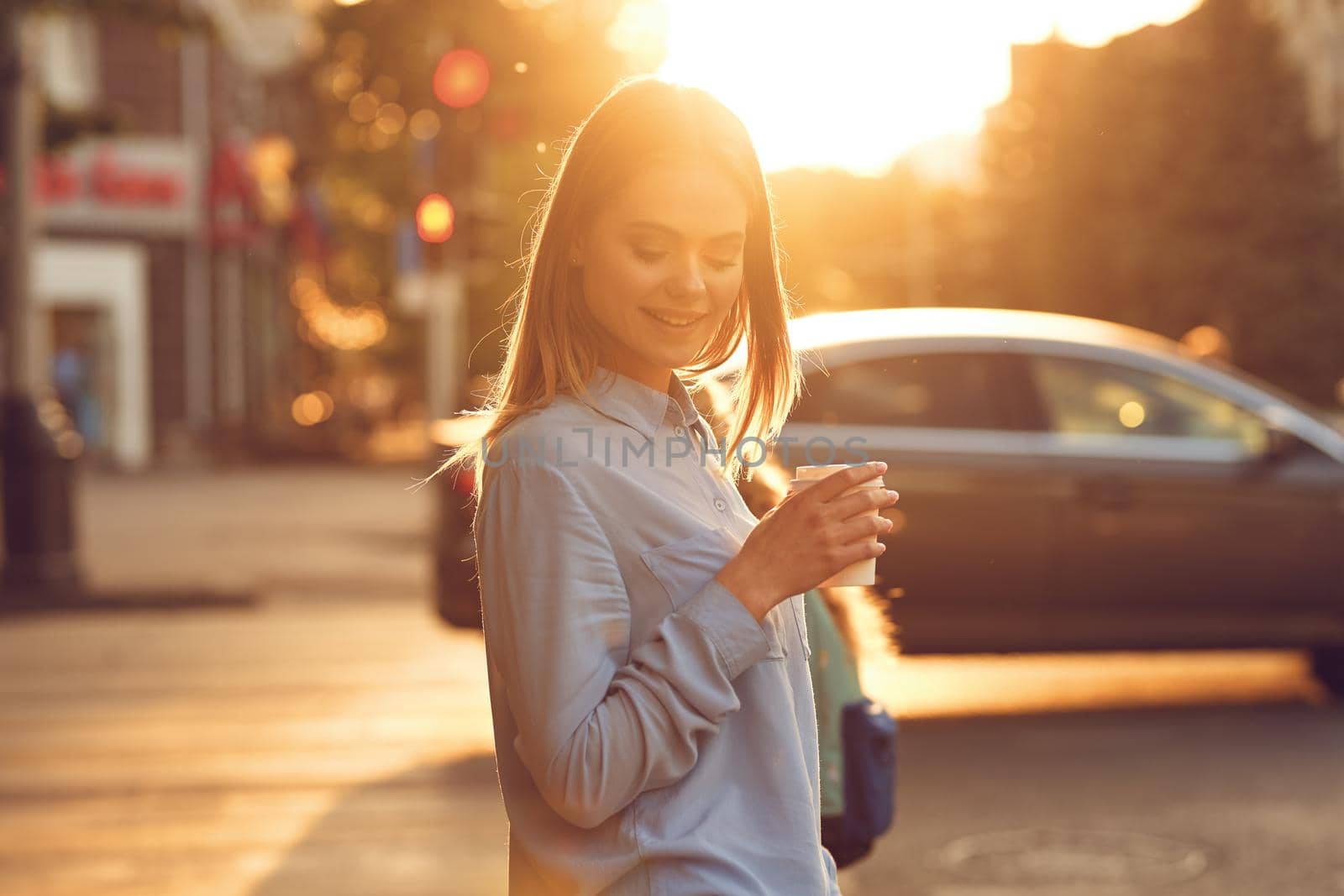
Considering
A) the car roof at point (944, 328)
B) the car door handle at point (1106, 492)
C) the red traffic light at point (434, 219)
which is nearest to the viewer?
the car roof at point (944, 328)

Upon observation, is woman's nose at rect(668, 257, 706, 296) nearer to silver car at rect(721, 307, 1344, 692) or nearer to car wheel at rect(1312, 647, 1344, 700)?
silver car at rect(721, 307, 1344, 692)

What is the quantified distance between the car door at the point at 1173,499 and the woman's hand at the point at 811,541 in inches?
224

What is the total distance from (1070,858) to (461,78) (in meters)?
5.74

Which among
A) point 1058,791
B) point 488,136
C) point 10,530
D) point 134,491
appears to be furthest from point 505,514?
point 134,491

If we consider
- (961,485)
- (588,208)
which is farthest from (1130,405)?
(588,208)

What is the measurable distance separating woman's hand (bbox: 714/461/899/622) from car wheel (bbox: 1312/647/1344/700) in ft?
22.8

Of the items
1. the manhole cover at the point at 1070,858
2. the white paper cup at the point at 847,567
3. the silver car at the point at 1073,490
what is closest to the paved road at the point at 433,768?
the manhole cover at the point at 1070,858

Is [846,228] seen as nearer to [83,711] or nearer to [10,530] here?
[10,530]

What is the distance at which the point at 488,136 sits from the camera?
9977 mm

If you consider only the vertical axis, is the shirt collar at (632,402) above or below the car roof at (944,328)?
above

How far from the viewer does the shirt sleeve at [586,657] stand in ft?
5.58

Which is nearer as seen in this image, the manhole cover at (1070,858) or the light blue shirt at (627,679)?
the light blue shirt at (627,679)

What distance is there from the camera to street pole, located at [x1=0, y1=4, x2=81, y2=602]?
1166cm

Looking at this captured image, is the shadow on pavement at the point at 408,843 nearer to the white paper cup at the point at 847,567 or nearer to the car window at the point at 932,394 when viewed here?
the car window at the point at 932,394
